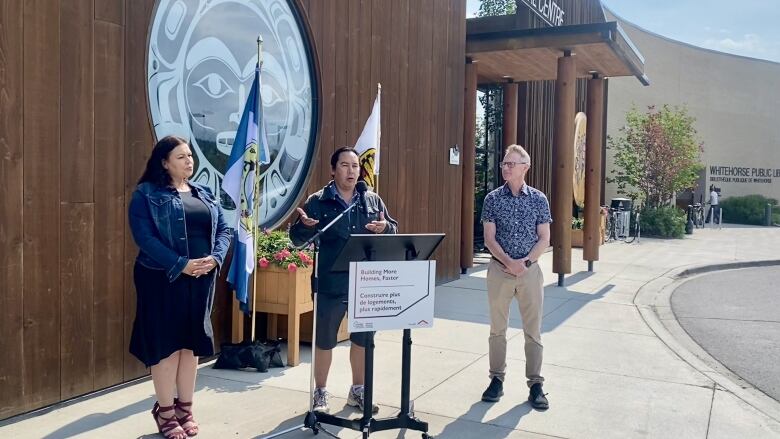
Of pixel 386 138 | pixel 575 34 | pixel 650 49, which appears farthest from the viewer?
pixel 650 49

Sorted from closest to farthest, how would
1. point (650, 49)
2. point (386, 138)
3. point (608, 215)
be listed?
point (386, 138)
point (608, 215)
point (650, 49)

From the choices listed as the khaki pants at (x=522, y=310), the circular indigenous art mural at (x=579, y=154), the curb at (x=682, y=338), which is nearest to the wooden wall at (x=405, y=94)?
the khaki pants at (x=522, y=310)

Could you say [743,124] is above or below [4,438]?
above

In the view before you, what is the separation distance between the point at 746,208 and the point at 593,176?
25116 mm

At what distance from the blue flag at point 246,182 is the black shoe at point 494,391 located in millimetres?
1988

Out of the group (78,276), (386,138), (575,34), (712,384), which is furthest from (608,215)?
(78,276)

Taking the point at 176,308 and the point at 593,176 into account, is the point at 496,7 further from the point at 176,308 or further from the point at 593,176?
the point at 176,308

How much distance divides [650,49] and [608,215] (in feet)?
56.6

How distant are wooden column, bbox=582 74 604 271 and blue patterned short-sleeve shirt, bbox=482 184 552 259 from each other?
303 inches

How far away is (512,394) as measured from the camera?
17.1 feet

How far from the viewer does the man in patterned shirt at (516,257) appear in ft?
16.2

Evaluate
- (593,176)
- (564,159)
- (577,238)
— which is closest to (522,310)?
(564,159)

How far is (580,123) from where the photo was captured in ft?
51.2

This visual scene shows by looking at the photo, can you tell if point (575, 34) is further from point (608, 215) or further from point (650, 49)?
point (650, 49)
